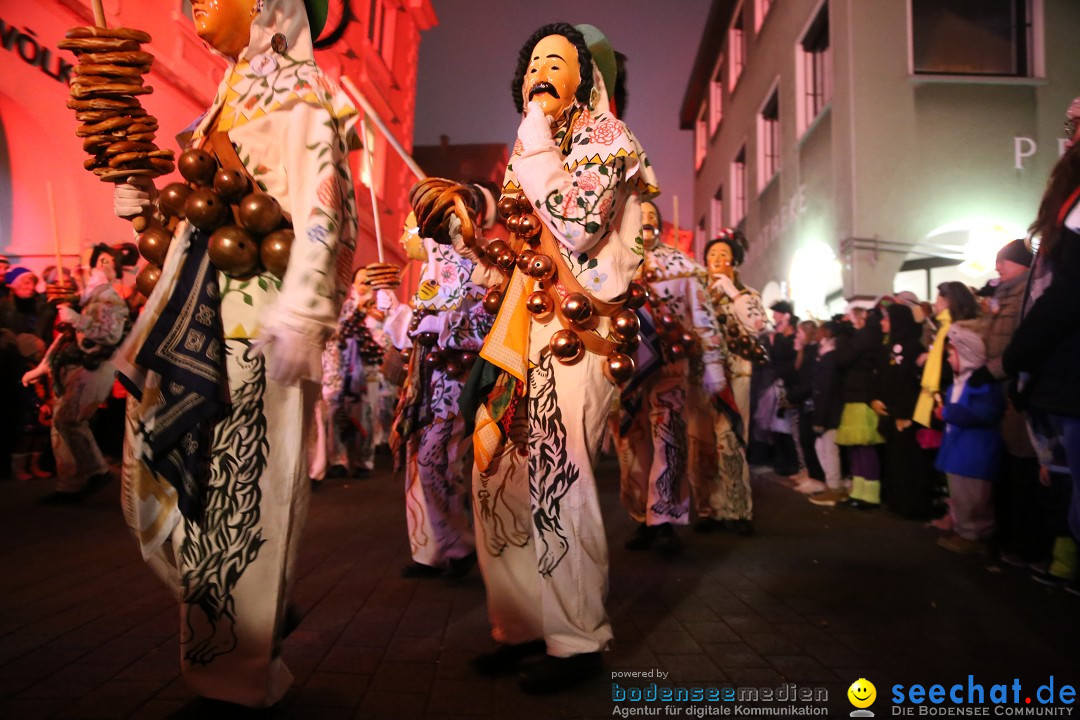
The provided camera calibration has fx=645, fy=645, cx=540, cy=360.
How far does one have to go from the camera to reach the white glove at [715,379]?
4695 mm

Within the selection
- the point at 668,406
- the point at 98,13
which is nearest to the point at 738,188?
the point at 668,406

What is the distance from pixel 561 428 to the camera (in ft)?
7.30

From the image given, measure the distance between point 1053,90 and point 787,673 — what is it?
1256cm

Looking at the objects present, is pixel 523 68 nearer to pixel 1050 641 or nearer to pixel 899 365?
pixel 1050 641

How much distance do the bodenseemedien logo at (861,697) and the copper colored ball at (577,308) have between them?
1555 mm

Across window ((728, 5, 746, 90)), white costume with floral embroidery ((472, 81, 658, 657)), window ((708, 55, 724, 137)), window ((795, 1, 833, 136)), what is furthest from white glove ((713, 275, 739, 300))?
window ((708, 55, 724, 137))

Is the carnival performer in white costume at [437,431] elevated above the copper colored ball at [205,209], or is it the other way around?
the copper colored ball at [205,209]

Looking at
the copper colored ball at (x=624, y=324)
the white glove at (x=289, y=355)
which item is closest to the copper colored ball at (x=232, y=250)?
the white glove at (x=289, y=355)

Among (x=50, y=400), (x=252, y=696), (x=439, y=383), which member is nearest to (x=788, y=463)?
(x=439, y=383)

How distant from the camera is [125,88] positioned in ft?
6.89

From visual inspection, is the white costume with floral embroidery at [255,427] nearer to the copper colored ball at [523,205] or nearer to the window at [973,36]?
the copper colored ball at [523,205]

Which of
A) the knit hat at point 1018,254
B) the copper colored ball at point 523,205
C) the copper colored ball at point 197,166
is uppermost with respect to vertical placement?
the knit hat at point 1018,254

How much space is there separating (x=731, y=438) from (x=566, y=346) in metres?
3.53

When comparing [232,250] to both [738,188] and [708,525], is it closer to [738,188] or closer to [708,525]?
[708,525]
